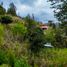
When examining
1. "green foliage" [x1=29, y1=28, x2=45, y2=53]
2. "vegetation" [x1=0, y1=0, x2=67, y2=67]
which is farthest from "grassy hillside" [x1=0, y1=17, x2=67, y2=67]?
"green foliage" [x1=29, y1=28, x2=45, y2=53]

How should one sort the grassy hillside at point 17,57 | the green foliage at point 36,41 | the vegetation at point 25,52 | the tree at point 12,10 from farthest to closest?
the tree at point 12,10 < the green foliage at point 36,41 < the vegetation at point 25,52 < the grassy hillside at point 17,57

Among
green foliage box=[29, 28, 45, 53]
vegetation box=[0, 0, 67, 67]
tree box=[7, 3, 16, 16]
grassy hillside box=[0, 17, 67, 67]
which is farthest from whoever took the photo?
tree box=[7, 3, 16, 16]

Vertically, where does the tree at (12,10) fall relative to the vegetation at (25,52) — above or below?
above

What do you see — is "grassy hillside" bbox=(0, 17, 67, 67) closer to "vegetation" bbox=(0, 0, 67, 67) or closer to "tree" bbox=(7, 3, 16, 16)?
"vegetation" bbox=(0, 0, 67, 67)

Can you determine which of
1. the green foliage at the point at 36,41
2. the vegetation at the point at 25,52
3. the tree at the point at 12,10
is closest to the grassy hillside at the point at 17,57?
the vegetation at the point at 25,52

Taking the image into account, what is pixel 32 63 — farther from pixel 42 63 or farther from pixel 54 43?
pixel 54 43

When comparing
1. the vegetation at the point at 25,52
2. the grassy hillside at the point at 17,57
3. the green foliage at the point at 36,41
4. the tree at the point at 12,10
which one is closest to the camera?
the grassy hillside at the point at 17,57

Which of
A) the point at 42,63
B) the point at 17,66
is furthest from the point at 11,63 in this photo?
the point at 42,63

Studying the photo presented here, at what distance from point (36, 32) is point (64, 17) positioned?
231 centimetres

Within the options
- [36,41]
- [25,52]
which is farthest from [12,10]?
[25,52]

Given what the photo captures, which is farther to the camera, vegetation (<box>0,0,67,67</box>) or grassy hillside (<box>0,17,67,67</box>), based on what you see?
vegetation (<box>0,0,67,67</box>)

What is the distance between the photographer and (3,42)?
1488 cm

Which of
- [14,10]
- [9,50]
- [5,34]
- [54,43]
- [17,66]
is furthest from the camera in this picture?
[14,10]

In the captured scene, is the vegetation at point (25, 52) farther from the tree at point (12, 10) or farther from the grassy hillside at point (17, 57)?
the tree at point (12, 10)
